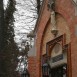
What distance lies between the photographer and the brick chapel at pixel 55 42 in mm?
19453

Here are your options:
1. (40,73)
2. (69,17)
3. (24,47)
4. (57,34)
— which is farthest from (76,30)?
(24,47)

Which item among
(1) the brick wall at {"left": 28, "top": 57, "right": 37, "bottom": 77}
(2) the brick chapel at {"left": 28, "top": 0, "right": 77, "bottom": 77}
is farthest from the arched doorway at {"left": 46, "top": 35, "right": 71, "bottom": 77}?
(1) the brick wall at {"left": 28, "top": 57, "right": 37, "bottom": 77}

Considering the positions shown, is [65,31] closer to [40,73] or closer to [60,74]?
[60,74]

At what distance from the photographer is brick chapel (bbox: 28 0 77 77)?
1945cm

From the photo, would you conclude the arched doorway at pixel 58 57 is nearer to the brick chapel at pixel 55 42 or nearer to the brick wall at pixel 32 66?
the brick chapel at pixel 55 42

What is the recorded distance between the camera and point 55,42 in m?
21.5

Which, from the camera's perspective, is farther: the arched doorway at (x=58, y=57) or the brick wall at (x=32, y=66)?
the brick wall at (x=32, y=66)

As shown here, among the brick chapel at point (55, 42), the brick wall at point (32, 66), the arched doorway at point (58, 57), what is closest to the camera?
the brick chapel at point (55, 42)

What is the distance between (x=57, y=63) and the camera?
21.4 metres

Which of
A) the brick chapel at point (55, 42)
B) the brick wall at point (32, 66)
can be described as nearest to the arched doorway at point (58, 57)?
the brick chapel at point (55, 42)

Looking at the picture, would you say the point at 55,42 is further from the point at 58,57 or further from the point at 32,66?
the point at 32,66

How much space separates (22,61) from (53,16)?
2004 cm

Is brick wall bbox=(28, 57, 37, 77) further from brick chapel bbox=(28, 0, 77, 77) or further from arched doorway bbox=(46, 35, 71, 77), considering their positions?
arched doorway bbox=(46, 35, 71, 77)

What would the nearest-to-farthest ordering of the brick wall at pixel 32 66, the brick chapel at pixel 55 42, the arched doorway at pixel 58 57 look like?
the brick chapel at pixel 55 42
the arched doorway at pixel 58 57
the brick wall at pixel 32 66
